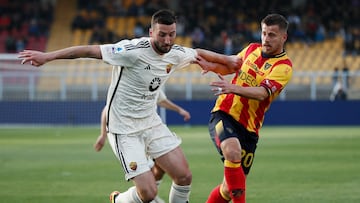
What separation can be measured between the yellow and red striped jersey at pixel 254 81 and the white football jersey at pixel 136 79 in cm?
67

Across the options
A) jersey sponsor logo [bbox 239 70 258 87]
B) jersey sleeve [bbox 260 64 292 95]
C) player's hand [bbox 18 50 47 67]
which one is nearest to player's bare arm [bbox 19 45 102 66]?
player's hand [bbox 18 50 47 67]

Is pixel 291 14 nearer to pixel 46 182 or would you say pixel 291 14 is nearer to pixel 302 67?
pixel 302 67

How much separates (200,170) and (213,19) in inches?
1036

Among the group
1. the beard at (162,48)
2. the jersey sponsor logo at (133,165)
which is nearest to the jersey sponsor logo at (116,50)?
the beard at (162,48)

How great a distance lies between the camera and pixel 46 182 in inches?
561

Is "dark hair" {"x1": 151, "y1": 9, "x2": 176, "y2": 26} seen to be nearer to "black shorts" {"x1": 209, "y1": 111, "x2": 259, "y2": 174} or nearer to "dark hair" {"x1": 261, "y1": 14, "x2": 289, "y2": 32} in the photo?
"dark hair" {"x1": 261, "y1": 14, "x2": 289, "y2": 32}

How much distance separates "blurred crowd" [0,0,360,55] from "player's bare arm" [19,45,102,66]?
2854cm

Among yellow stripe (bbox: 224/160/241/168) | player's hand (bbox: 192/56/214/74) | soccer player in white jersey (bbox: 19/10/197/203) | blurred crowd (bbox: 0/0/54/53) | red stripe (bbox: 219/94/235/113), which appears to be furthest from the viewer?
blurred crowd (bbox: 0/0/54/53)

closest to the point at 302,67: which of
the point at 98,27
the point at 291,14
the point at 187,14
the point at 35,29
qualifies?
the point at 291,14

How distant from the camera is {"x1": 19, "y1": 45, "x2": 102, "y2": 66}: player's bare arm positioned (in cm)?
870

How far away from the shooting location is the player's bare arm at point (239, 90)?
359 inches

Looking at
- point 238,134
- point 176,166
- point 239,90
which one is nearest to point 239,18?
point 238,134

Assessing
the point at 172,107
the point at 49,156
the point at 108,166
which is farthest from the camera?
the point at 49,156

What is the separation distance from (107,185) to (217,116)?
4262mm
